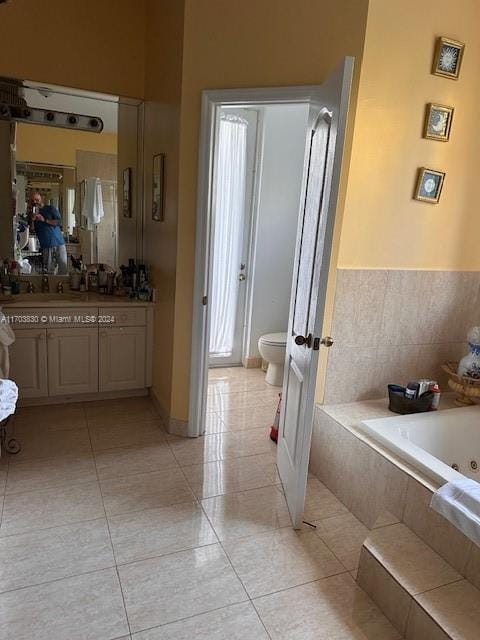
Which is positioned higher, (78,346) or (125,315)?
(125,315)

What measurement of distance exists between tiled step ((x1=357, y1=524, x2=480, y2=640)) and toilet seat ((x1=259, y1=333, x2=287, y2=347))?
2.03m

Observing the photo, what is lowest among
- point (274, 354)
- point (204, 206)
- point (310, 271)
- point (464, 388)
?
point (274, 354)

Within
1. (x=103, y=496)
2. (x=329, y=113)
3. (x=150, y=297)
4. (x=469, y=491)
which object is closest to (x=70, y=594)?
(x=103, y=496)

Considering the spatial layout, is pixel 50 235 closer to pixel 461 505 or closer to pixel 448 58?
pixel 448 58

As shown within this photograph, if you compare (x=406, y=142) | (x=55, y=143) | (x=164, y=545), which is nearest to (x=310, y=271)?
(x=406, y=142)

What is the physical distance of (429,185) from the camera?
2.48m

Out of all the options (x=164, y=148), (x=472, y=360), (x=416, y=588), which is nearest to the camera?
(x=416, y=588)

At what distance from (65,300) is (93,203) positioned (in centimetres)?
81

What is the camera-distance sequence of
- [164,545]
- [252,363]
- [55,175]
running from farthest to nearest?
[252,363] → [55,175] → [164,545]

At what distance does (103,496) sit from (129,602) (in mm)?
679

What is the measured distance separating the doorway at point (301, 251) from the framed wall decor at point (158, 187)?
454 mm

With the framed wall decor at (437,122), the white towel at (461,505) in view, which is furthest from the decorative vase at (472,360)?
the framed wall decor at (437,122)

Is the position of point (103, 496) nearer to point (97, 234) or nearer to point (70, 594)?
point (70, 594)

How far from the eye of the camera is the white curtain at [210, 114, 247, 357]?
3.81 metres
